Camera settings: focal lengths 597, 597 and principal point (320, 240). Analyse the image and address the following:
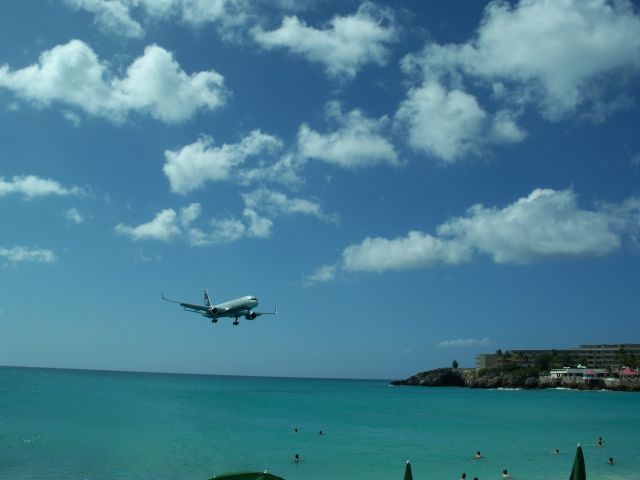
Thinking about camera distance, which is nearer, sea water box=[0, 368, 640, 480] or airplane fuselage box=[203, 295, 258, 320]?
sea water box=[0, 368, 640, 480]

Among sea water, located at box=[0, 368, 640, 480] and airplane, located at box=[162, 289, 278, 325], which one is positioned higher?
airplane, located at box=[162, 289, 278, 325]

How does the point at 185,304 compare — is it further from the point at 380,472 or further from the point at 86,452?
the point at 380,472

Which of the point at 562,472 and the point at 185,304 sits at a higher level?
the point at 185,304

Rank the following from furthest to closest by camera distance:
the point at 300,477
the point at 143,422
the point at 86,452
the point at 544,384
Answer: the point at 544,384
the point at 143,422
the point at 86,452
the point at 300,477

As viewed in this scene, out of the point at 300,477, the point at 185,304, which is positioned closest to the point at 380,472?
the point at 300,477

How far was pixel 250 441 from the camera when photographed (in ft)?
172

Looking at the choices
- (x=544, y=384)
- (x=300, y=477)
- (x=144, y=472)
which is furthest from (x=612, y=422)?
(x=544, y=384)

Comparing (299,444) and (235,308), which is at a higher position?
(235,308)

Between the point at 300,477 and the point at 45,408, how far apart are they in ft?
189

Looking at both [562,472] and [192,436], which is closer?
[562,472]

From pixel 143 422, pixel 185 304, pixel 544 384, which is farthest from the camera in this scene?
pixel 544 384

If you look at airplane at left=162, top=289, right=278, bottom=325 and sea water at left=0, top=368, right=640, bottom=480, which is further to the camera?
airplane at left=162, top=289, right=278, bottom=325

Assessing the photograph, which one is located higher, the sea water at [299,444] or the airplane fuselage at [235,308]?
the airplane fuselage at [235,308]

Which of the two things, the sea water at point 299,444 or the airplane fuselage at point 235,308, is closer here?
the sea water at point 299,444
